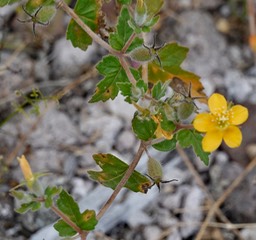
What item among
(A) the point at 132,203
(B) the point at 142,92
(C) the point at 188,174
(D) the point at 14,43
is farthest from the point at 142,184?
(D) the point at 14,43

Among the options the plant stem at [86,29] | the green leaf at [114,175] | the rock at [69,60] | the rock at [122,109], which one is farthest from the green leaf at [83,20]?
the rock at [69,60]

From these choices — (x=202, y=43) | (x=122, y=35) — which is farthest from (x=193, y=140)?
(x=202, y=43)

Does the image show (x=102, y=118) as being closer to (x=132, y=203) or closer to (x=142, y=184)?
(x=132, y=203)

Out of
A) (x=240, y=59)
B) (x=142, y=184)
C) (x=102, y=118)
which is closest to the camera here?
(x=142, y=184)

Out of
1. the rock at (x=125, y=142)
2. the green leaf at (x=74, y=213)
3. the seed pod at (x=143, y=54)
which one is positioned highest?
the seed pod at (x=143, y=54)

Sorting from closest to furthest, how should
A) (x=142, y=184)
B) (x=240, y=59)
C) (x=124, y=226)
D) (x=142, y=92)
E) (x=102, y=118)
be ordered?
1. (x=142, y=92)
2. (x=142, y=184)
3. (x=124, y=226)
4. (x=102, y=118)
5. (x=240, y=59)

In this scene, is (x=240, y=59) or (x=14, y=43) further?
(x=240, y=59)

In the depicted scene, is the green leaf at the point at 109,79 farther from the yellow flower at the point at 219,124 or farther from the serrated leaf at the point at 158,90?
the yellow flower at the point at 219,124

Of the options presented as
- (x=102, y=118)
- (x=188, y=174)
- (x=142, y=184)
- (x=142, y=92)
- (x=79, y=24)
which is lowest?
(x=188, y=174)
